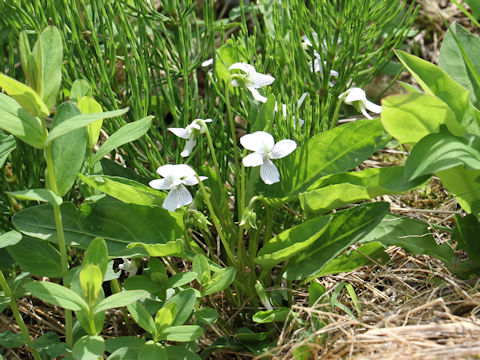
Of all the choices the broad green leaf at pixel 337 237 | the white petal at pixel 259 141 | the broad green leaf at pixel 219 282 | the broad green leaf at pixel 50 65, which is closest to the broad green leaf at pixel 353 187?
the broad green leaf at pixel 337 237

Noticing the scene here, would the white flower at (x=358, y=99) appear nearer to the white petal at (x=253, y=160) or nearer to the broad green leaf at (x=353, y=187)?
the broad green leaf at (x=353, y=187)

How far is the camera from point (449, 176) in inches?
54.2

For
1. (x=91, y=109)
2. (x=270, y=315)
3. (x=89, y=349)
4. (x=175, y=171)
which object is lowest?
(x=270, y=315)

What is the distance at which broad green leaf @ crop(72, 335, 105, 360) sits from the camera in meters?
1.07

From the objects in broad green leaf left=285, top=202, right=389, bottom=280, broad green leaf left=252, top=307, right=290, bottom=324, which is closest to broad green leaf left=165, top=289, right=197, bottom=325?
broad green leaf left=252, top=307, right=290, bottom=324

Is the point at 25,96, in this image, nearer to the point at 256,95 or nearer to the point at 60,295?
the point at 60,295

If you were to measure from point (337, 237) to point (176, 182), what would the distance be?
40 centimetres

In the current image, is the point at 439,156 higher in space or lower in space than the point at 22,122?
lower

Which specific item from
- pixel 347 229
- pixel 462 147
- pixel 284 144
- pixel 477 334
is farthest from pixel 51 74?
pixel 477 334

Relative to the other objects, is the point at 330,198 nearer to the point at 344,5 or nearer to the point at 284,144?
the point at 284,144

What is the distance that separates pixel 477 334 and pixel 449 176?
0.43 metres

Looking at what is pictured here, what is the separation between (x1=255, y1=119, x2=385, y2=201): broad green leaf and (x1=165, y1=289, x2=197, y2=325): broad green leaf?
1.04ft

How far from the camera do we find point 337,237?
4.42 ft

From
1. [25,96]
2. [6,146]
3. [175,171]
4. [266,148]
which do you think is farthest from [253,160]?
[6,146]
